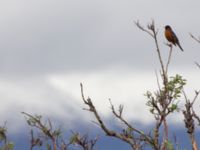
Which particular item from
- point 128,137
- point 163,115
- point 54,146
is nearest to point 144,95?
point 163,115

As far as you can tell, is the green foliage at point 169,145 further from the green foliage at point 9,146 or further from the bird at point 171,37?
the green foliage at point 9,146

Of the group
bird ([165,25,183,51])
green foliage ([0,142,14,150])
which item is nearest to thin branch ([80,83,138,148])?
bird ([165,25,183,51])

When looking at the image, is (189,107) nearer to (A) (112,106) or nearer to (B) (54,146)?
(A) (112,106)

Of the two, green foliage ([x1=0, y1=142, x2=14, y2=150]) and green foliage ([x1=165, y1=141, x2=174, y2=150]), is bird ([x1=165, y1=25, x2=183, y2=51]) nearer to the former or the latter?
green foliage ([x1=0, y1=142, x2=14, y2=150])

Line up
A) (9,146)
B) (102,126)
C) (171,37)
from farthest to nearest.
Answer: (9,146)
(171,37)
(102,126)

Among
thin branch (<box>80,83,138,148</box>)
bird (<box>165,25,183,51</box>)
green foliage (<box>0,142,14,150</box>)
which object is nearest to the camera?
thin branch (<box>80,83,138,148</box>)

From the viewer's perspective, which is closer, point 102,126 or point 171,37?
point 102,126

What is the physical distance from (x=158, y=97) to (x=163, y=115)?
116 cm

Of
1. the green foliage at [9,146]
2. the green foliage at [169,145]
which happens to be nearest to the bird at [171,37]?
the green foliage at [9,146]

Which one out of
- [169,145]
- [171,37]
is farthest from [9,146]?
[169,145]

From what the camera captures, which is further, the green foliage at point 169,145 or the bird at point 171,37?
the bird at point 171,37

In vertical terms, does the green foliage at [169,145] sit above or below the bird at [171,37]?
→ below

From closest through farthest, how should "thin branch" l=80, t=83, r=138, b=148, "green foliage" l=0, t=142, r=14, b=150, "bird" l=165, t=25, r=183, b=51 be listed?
1. "thin branch" l=80, t=83, r=138, b=148
2. "bird" l=165, t=25, r=183, b=51
3. "green foliage" l=0, t=142, r=14, b=150

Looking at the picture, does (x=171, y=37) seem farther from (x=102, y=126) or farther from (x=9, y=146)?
(x=102, y=126)
